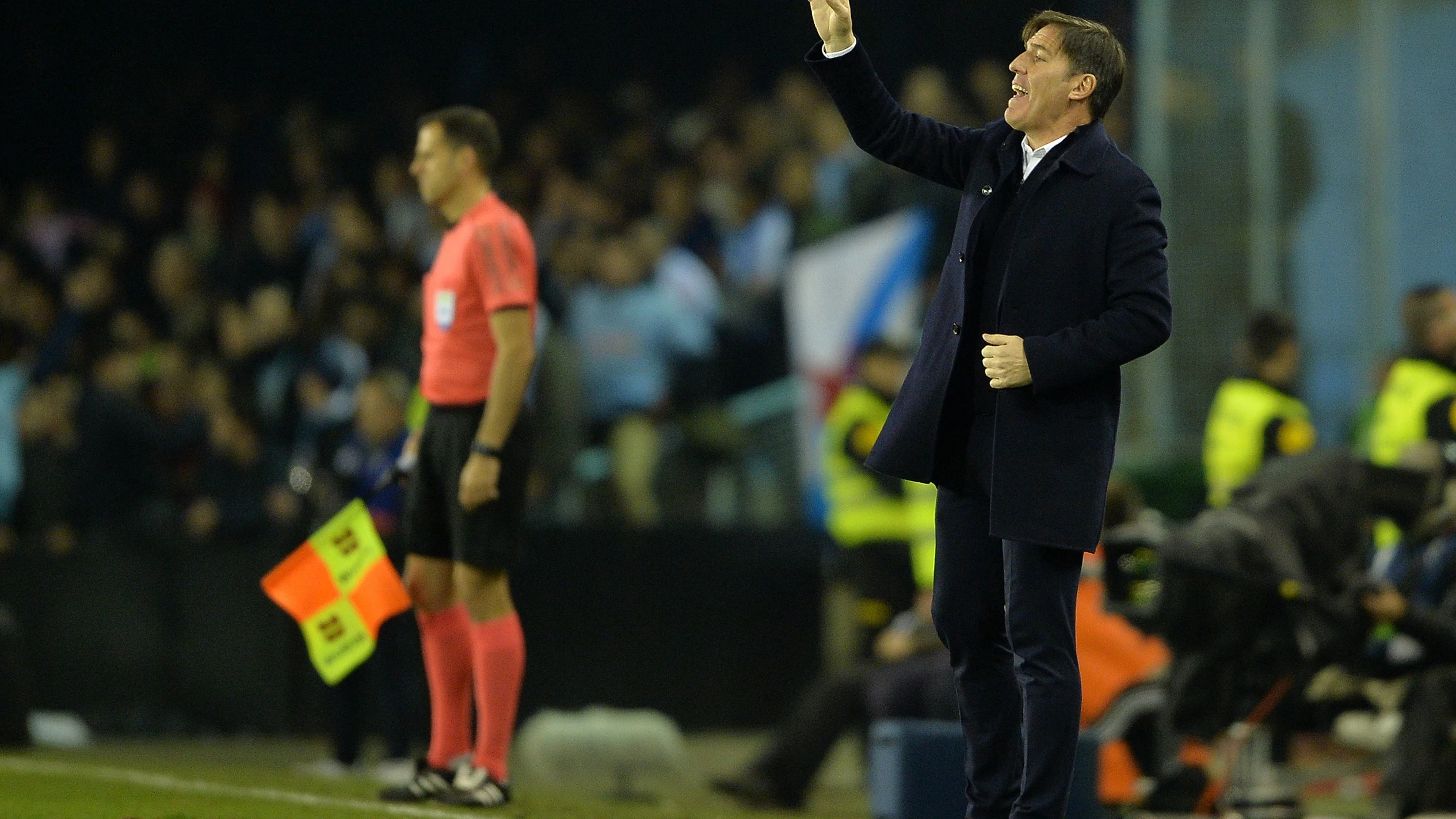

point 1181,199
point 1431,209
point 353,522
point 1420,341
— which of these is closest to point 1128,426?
point 1181,199

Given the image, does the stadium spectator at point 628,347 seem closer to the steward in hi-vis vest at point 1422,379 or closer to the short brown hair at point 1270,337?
the short brown hair at point 1270,337

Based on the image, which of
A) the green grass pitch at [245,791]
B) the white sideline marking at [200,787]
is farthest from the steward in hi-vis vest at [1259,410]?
the white sideline marking at [200,787]

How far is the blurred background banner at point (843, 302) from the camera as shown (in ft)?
40.1

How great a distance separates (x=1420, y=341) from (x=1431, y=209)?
3665 mm

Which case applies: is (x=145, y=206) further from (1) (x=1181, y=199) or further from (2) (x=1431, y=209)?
(2) (x=1431, y=209)

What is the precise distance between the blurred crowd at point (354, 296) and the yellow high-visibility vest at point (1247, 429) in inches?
139

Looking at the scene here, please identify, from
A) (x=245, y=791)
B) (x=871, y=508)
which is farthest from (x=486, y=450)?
(x=871, y=508)

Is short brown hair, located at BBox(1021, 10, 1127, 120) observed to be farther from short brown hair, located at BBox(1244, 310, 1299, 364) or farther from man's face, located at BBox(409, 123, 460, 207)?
short brown hair, located at BBox(1244, 310, 1299, 364)

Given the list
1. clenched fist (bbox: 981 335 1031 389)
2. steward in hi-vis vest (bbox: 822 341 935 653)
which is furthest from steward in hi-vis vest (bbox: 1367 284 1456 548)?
clenched fist (bbox: 981 335 1031 389)

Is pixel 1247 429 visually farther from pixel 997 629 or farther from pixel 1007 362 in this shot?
pixel 1007 362

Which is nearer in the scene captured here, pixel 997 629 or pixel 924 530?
pixel 997 629

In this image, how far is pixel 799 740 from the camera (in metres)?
8.76

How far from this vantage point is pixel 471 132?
686 cm

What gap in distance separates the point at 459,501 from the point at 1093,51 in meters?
2.50
